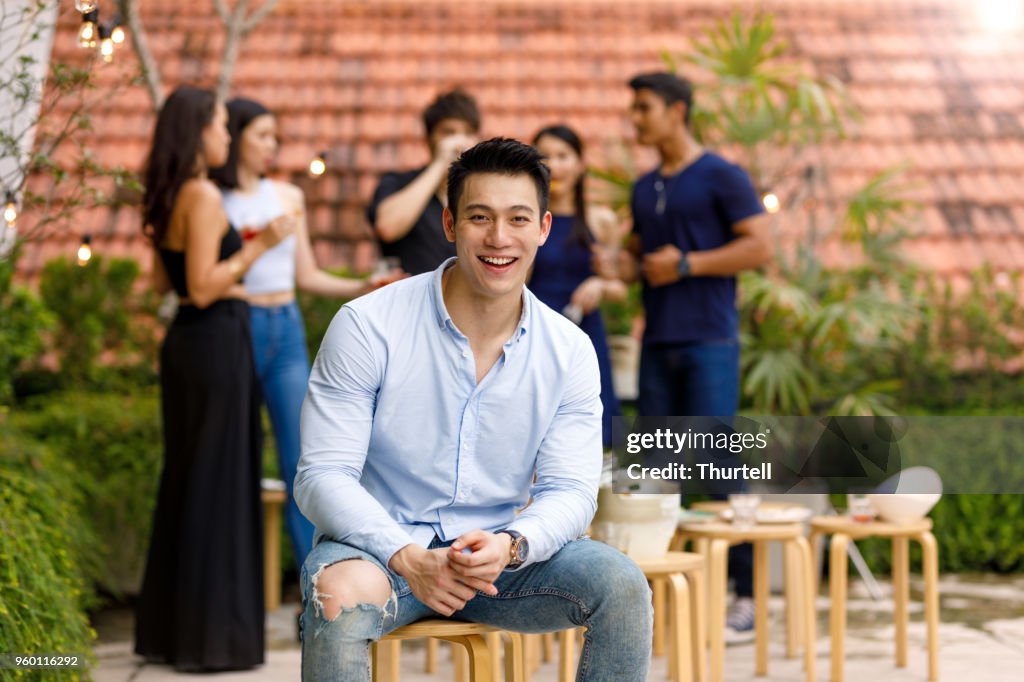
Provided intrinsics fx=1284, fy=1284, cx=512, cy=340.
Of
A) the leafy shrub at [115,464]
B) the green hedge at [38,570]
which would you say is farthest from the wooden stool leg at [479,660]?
the leafy shrub at [115,464]

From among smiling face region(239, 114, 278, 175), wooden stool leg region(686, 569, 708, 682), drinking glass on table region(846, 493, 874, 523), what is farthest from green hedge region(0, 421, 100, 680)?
drinking glass on table region(846, 493, 874, 523)

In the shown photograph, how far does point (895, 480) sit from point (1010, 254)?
13.2ft

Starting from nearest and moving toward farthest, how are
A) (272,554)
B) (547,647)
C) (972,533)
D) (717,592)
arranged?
1. (717,592)
2. (547,647)
3. (272,554)
4. (972,533)

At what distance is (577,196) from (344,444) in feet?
8.35

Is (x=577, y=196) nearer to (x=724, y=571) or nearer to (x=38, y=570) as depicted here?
(x=724, y=571)

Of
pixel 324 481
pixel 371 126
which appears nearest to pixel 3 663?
pixel 324 481

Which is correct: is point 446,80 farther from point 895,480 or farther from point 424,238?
point 895,480

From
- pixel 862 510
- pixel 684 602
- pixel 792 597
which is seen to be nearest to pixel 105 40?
pixel 684 602

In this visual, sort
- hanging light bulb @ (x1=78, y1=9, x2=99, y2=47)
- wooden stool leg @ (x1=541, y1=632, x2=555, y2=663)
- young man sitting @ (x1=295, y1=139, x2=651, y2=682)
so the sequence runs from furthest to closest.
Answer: wooden stool leg @ (x1=541, y1=632, x2=555, y2=663), hanging light bulb @ (x1=78, y1=9, x2=99, y2=47), young man sitting @ (x1=295, y1=139, x2=651, y2=682)

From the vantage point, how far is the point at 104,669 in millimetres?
4449

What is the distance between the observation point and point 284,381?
4.84 meters

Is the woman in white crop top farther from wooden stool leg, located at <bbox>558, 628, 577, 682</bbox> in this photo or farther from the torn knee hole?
the torn knee hole

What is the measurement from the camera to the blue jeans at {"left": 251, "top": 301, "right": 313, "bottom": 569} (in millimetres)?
4805

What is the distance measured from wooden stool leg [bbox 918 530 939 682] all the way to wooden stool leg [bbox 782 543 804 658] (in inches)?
16.4
